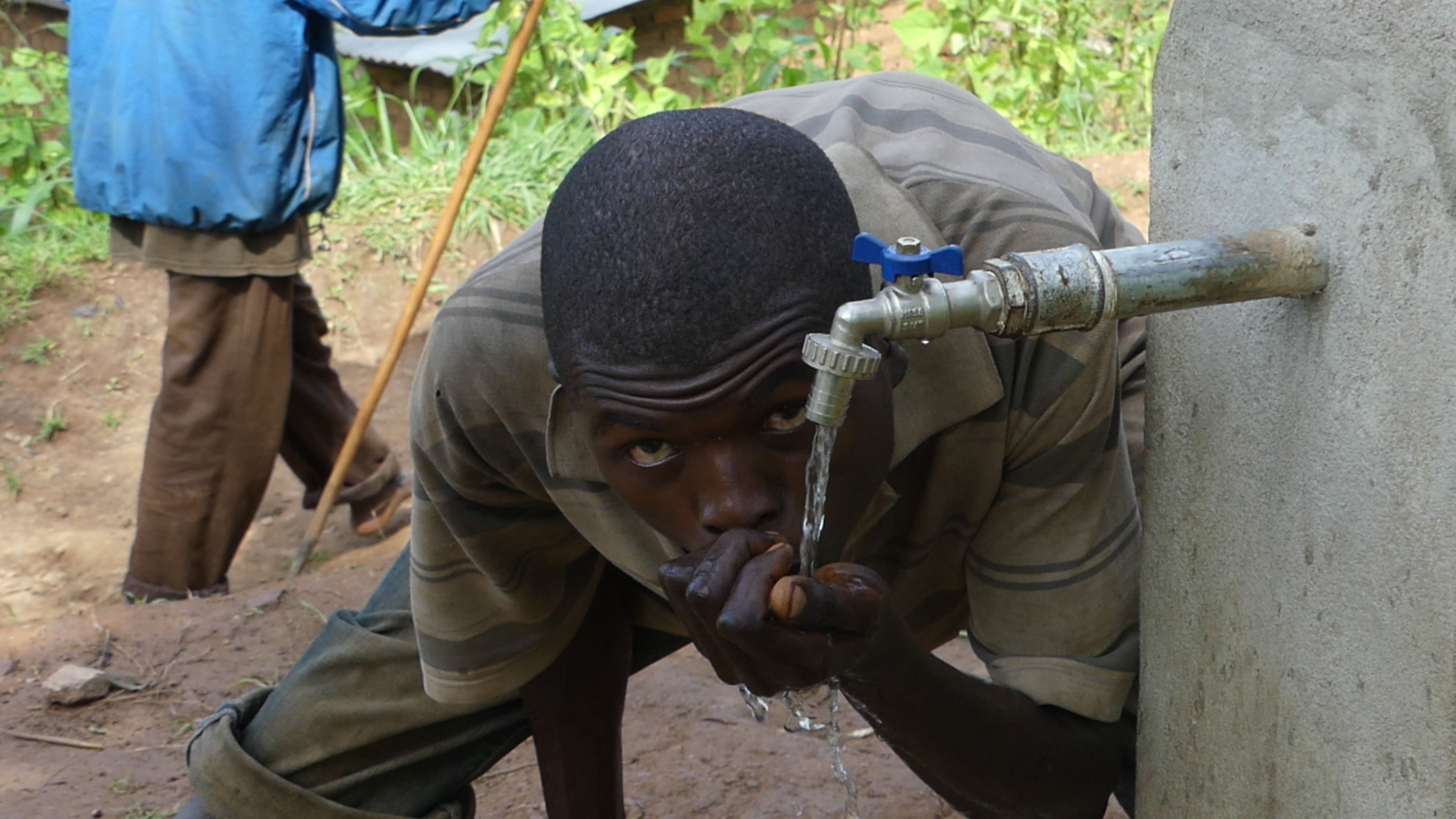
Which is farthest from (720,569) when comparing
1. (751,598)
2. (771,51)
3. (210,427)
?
(771,51)

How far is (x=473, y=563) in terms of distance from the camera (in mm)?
1932

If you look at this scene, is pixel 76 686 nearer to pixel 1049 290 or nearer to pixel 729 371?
pixel 729 371

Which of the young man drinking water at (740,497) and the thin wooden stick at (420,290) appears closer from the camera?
the young man drinking water at (740,497)

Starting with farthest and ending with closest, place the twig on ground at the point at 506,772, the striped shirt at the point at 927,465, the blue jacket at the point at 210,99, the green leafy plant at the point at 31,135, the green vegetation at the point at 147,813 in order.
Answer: the green leafy plant at the point at 31,135 → the blue jacket at the point at 210,99 → the twig on ground at the point at 506,772 → the green vegetation at the point at 147,813 → the striped shirt at the point at 927,465

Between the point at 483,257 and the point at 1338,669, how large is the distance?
474cm

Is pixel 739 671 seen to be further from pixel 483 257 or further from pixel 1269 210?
pixel 483 257

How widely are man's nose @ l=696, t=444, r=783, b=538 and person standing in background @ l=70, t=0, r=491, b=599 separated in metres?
2.51

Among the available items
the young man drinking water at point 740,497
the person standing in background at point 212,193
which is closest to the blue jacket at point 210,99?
the person standing in background at point 212,193

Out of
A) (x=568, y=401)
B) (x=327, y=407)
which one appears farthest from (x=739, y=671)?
(x=327, y=407)

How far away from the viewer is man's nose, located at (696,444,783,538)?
1.44m

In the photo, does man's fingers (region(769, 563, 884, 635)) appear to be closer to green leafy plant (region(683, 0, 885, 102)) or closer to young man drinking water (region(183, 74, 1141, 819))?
young man drinking water (region(183, 74, 1141, 819))

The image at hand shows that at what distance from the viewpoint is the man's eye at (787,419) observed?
1.46 metres

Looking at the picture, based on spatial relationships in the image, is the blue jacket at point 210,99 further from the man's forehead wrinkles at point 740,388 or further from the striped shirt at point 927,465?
the man's forehead wrinkles at point 740,388

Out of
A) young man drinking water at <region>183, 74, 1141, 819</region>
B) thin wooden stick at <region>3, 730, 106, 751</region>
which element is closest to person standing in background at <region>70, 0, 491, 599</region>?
thin wooden stick at <region>3, 730, 106, 751</region>
